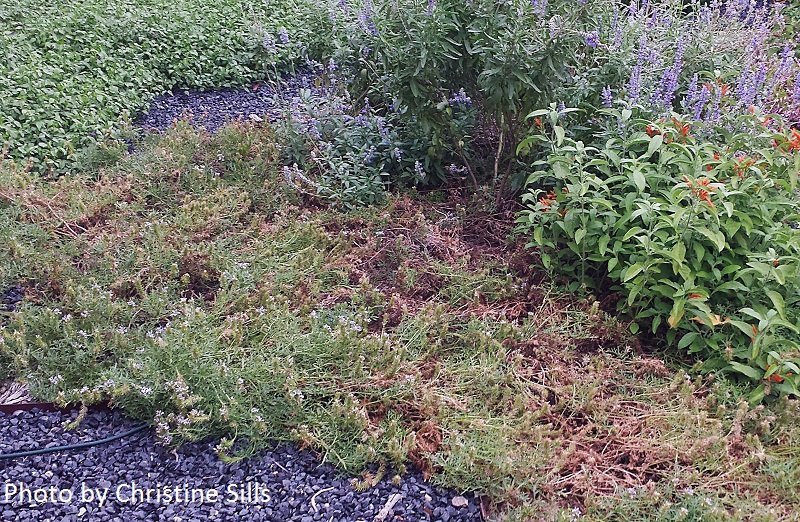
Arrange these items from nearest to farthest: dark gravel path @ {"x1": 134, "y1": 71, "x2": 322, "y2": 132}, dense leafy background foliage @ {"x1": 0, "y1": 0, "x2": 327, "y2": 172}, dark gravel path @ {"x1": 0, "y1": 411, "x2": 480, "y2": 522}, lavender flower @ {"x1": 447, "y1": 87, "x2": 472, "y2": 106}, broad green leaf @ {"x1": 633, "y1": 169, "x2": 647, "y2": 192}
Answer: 1. dark gravel path @ {"x1": 0, "y1": 411, "x2": 480, "y2": 522}
2. broad green leaf @ {"x1": 633, "y1": 169, "x2": 647, "y2": 192}
3. lavender flower @ {"x1": 447, "y1": 87, "x2": 472, "y2": 106}
4. dense leafy background foliage @ {"x1": 0, "y1": 0, "x2": 327, "y2": 172}
5. dark gravel path @ {"x1": 134, "y1": 71, "x2": 322, "y2": 132}

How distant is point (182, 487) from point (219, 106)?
3585mm

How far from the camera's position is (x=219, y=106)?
539 centimetres

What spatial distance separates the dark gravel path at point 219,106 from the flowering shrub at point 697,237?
2.16 m

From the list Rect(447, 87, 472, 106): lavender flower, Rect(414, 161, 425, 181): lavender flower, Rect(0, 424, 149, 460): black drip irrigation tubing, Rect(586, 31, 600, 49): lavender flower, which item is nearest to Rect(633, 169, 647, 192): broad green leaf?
Rect(586, 31, 600, 49): lavender flower

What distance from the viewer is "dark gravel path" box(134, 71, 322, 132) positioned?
197 inches

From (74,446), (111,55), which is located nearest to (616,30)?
(74,446)

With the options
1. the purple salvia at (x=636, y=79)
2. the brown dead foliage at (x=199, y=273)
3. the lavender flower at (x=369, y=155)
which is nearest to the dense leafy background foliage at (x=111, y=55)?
the lavender flower at (x=369, y=155)

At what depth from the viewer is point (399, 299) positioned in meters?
3.28

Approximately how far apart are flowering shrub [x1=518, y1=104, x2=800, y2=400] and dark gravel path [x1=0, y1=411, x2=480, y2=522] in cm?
122

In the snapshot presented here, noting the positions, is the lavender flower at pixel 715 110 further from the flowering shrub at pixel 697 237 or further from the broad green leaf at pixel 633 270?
the broad green leaf at pixel 633 270

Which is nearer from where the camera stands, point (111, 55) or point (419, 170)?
point (419, 170)

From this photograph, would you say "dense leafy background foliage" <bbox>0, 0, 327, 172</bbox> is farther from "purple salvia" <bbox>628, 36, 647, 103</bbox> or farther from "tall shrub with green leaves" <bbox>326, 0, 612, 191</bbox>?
"purple salvia" <bbox>628, 36, 647, 103</bbox>

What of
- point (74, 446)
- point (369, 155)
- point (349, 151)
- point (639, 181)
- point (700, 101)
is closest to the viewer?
point (74, 446)

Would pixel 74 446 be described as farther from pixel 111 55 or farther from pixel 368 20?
pixel 111 55
